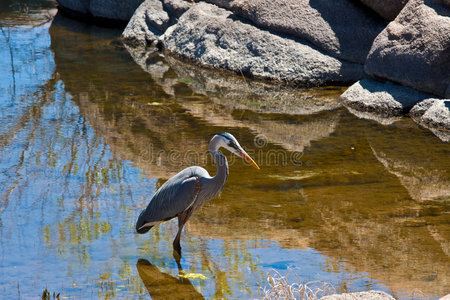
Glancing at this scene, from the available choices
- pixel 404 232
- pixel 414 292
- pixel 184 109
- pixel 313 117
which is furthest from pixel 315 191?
pixel 184 109

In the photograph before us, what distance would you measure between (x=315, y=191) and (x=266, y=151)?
4.10 ft

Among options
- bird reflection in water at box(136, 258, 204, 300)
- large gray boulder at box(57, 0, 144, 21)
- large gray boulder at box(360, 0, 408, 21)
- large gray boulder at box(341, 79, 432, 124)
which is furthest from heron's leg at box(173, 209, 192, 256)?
large gray boulder at box(57, 0, 144, 21)

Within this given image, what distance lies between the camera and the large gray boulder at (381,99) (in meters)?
9.09

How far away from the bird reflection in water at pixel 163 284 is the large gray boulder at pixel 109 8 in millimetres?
10272

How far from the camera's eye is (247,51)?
10.9 m

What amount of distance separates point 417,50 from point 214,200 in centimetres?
433

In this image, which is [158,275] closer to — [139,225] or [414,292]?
[139,225]

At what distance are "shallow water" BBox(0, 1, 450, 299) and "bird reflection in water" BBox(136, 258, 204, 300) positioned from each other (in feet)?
0.04

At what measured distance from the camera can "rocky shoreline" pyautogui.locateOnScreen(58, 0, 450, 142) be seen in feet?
29.3

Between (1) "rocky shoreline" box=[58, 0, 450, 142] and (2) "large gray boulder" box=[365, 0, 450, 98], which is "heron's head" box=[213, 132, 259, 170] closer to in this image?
(1) "rocky shoreline" box=[58, 0, 450, 142]

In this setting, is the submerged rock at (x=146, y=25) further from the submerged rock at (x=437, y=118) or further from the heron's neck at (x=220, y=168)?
the heron's neck at (x=220, y=168)

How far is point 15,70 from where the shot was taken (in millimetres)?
10828

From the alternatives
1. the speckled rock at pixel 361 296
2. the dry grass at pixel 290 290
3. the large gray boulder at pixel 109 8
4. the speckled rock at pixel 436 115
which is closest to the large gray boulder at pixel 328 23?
the speckled rock at pixel 436 115

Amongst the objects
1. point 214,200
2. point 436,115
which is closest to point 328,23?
point 436,115
